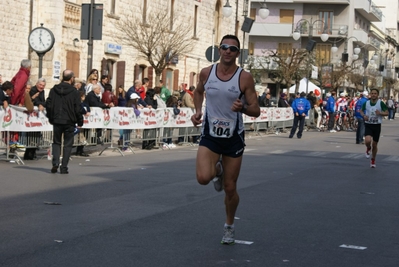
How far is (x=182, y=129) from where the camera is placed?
1027 inches

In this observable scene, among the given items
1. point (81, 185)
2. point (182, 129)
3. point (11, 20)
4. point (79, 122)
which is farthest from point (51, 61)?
point (81, 185)

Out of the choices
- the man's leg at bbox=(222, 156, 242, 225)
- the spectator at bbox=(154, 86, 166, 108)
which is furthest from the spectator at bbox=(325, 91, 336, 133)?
the man's leg at bbox=(222, 156, 242, 225)

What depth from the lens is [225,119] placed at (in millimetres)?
8438

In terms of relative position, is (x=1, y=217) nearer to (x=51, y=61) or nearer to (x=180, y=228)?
(x=180, y=228)

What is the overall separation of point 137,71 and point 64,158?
25563mm

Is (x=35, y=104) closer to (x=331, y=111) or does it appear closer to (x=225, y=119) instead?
(x=225, y=119)

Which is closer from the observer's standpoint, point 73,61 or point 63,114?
point 63,114

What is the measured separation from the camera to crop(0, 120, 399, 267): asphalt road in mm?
7797

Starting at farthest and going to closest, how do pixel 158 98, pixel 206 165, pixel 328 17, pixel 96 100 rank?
pixel 328 17
pixel 158 98
pixel 96 100
pixel 206 165

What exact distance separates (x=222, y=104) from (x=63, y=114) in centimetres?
747

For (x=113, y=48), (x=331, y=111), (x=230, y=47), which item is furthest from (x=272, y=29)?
(x=230, y=47)

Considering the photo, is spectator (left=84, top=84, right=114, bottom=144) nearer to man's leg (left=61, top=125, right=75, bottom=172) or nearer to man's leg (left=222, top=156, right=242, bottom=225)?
man's leg (left=61, top=125, right=75, bottom=172)

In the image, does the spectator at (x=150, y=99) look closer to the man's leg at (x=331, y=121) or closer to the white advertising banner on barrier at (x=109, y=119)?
the white advertising banner on barrier at (x=109, y=119)

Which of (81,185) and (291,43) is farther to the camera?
(291,43)
